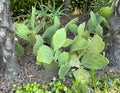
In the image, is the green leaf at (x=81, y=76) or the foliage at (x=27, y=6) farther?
the foliage at (x=27, y=6)

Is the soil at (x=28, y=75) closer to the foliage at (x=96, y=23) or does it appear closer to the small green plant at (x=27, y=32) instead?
the small green plant at (x=27, y=32)

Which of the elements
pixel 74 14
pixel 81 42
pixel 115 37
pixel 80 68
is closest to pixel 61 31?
pixel 81 42

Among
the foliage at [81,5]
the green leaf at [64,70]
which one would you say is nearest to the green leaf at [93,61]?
the green leaf at [64,70]

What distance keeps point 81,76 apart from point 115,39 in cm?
43

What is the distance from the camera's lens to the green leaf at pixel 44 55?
2210mm

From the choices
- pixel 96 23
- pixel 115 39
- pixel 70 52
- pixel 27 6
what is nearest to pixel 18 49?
pixel 70 52

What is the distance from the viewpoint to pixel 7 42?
7.50ft

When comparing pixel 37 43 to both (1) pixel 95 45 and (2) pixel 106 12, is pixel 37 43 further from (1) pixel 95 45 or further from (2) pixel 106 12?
(2) pixel 106 12

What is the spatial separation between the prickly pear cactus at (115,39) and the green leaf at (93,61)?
1.01 ft

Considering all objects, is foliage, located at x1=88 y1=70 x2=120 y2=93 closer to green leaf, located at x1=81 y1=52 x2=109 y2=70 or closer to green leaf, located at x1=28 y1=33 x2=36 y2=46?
green leaf, located at x1=81 y1=52 x2=109 y2=70

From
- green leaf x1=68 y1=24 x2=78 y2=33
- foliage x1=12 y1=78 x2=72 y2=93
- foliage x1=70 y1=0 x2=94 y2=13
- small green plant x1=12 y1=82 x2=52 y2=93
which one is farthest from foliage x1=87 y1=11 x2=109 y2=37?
foliage x1=70 y1=0 x2=94 y2=13

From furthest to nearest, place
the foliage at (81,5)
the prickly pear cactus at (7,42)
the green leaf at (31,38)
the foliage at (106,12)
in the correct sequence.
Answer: the foliage at (81,5), the foliage at (106,12), the green leaf at (31,38), the prickly pear cactus at (7,42)

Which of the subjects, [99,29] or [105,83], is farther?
[99,29]

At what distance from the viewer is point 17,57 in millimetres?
2514
